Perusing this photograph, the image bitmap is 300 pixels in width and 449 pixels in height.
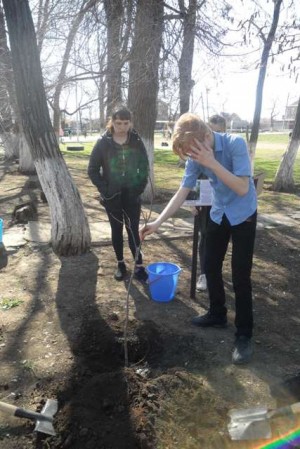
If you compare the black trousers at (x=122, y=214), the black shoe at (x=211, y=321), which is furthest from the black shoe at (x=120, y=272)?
the black shoe at (x=211, y=321)

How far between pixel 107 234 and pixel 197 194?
9.50ft

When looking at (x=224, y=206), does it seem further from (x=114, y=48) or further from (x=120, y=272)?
(x=114, y=48)

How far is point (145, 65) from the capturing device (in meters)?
7.35

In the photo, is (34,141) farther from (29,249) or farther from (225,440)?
(225,440)

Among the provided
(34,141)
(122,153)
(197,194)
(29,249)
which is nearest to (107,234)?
(29,249)

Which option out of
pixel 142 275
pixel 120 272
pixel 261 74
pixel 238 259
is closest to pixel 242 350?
pixel 238 259

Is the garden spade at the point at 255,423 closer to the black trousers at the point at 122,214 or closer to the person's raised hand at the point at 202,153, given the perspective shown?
the person's raised hand at the point at 202,153

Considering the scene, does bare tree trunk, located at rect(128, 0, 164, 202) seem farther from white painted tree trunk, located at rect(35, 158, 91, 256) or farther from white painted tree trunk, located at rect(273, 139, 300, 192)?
white painted tree trunk, located at rect(273, 139, 300, 192)

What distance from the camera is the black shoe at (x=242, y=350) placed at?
2920 millimetres

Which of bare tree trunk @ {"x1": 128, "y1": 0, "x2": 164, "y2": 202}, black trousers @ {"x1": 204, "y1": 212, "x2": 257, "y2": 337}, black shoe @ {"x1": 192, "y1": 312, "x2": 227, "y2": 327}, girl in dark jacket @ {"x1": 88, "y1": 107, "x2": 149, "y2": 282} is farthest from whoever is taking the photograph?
bare tree trunk @ {"x1": 128, "y1": 0, "x2": 164, "y2": 202}

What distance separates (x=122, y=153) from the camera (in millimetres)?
4113

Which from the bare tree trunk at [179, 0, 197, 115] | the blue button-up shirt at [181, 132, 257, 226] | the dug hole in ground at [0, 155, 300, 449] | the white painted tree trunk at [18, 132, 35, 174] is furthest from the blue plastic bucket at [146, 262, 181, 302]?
the white painted tree trunk at [18, 132, 35, 174]

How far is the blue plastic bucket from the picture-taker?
12.3ft

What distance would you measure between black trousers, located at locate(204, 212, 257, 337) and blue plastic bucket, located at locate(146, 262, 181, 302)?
599 millimetres
